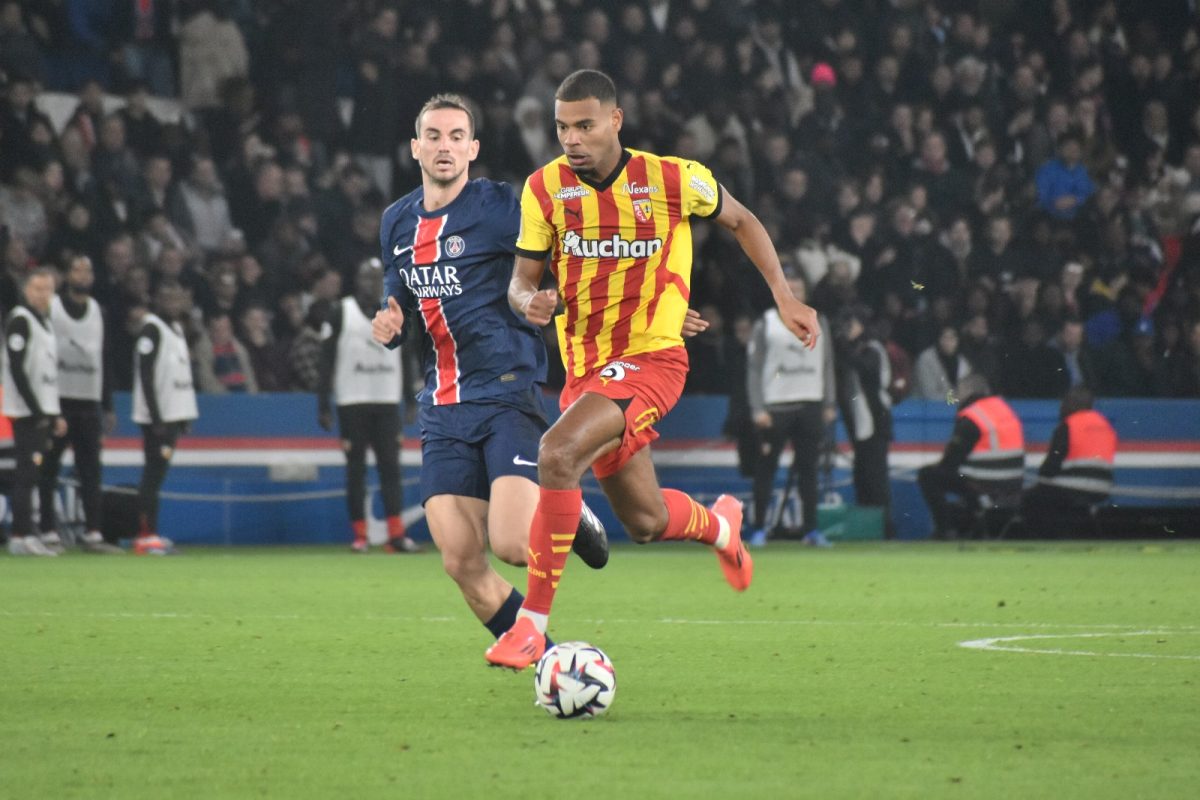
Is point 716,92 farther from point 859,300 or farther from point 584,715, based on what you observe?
point 584,715

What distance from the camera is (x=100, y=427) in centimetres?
1437

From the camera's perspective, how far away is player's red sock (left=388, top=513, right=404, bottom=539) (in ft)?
47.6

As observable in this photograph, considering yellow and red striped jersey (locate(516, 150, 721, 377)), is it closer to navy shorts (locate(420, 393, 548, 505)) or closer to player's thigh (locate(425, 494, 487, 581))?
navy shorts (locate(420, 393, 548, 505))

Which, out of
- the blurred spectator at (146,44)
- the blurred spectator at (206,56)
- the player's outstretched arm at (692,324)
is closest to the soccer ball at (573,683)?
the player's outstretched arm at (692,324)

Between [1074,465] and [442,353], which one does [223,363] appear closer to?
[1074,465]

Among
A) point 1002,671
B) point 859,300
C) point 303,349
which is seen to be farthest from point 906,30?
point 1002,671

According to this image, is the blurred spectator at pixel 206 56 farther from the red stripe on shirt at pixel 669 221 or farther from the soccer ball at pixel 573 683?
the soccer ball at pixel 573 683

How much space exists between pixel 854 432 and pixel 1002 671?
9.08 metres

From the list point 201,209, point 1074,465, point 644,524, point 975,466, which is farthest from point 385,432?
point 644,524

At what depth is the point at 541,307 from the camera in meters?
5.78

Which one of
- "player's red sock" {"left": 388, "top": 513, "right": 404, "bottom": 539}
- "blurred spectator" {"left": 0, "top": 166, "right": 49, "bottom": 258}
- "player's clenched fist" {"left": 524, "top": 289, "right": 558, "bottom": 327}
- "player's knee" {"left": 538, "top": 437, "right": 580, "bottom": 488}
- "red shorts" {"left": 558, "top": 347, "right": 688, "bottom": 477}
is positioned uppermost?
"blurred spectator" {"left": 0, "top": 166, "right": 49, "bottom": 258}

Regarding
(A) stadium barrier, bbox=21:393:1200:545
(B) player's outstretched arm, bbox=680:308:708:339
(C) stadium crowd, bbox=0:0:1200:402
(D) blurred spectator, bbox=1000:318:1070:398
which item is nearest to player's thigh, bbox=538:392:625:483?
(B) player's outstretched arm, bbox=680:308:708:339

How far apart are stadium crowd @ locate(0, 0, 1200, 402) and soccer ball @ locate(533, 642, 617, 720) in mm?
10080

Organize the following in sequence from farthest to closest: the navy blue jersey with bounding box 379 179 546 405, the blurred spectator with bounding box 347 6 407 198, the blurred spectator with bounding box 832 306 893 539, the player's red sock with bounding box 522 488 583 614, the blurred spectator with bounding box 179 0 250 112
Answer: the blurred spectator with bounding box 179 0 250 112, the blurred spectator with bounding box 347 6 407 198, the blurred spectator with bounding box 832 306 893 539, the navy blue jersey with bounding box 379 179 546 405, the player's red sock with bounding box 522 488 583 614
